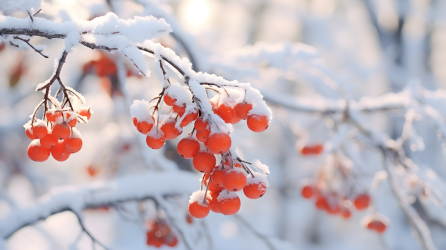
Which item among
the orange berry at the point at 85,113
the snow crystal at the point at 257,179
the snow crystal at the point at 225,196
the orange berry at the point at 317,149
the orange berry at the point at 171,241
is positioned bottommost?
the orange berry at the point at 171,241

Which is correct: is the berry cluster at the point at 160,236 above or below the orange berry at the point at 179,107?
below

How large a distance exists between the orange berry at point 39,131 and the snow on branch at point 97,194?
785mm

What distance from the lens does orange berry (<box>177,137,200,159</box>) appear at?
93cm

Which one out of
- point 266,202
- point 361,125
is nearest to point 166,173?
point 361,125

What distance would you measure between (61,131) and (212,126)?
0.59m

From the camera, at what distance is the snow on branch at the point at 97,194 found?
1.67m

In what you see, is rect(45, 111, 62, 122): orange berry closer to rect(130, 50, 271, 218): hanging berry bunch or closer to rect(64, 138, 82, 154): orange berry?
rect(64, 138, 82, 154): orange berry

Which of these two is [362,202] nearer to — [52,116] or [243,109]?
[243,109]

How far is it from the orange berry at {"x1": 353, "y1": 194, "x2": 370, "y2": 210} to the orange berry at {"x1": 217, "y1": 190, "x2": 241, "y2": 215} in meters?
1.96

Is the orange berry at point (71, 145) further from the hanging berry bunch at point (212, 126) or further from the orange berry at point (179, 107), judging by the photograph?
the orange berry at point (179, 107)

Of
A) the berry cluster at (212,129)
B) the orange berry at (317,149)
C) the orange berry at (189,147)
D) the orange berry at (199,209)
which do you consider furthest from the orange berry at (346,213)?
the orange berry at (189,147)

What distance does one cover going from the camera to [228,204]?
0.93 meters

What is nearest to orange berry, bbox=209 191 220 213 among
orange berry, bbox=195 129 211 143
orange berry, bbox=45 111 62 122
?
orange berry, bbox=195 129 211 143

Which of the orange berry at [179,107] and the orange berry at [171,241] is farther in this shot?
the orange berry at [171,241]
